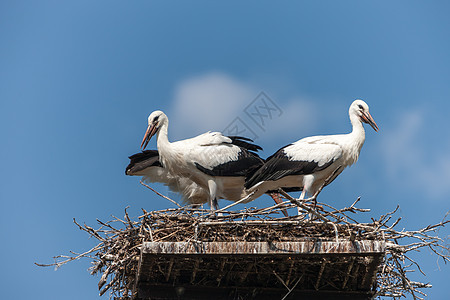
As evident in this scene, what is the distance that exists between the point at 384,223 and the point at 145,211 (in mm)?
2178

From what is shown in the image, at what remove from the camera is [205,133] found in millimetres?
10164

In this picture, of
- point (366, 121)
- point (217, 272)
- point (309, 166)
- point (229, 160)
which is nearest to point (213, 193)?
point (229, 160)

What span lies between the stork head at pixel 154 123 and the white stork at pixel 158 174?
0.81 m

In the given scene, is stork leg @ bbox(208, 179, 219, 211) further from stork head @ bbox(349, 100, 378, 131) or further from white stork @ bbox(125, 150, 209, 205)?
stork head @ bbox(349, 100, 378, 131)

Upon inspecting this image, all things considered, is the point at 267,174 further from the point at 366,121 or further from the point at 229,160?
the point at 366,121

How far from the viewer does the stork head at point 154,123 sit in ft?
32.9

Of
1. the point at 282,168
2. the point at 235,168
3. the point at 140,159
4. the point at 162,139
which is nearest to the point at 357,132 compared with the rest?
the point at 282,168

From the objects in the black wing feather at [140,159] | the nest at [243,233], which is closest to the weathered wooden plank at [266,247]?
the nest at [243,233]

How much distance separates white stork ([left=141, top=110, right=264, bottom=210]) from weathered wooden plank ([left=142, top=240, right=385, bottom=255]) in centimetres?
279

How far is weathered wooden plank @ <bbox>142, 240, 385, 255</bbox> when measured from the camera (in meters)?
6.65

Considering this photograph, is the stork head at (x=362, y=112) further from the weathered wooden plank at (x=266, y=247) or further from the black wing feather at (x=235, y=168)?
the weathered wooden plank at (x=266, y=247)

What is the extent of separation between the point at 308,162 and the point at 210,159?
1262 millimetres

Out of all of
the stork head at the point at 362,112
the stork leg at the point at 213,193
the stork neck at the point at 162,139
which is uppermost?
the stork head at the point at 362,112

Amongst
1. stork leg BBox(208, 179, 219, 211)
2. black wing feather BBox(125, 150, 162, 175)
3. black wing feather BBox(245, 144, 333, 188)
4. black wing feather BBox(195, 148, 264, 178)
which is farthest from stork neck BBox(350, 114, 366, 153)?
black wing feather BBox(125, 150, 162, 175)
